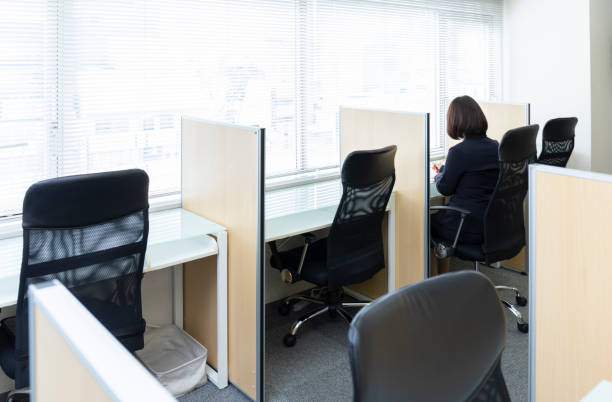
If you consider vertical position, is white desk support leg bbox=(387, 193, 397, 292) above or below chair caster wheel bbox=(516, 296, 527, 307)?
above

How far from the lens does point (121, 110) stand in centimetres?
281

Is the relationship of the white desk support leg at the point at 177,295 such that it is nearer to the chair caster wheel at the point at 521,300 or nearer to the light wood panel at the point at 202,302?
the light wood panel at the point at 202,302

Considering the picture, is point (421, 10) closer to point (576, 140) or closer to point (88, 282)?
point (576, 140)

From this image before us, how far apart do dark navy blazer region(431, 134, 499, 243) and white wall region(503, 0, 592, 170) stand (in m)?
1.98

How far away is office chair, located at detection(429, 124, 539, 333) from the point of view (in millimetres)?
2973

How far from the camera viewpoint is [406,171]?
3.23 metres

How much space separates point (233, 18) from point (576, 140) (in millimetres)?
3143

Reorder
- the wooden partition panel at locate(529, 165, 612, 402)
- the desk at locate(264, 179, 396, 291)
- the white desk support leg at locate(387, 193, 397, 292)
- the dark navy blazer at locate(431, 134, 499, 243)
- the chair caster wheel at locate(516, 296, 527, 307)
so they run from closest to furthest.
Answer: the wooden partition panel at locate(529, 165, 612, 402)
the desk at locate(264, 179, 396, 291)
the dark navy blazer at locate(431, 134, 499, 243)
the white desk support leg at locate(387, 193, 397, 292)
the chair caster wheel at locate(516, 296, 527, 307)

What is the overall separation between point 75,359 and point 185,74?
253 cm

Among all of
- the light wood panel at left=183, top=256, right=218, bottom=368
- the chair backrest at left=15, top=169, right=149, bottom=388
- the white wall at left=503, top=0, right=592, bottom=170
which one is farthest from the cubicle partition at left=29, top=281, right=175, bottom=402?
the white wall at left=503, top=0, right=592, bottom=170

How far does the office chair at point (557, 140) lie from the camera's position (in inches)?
151

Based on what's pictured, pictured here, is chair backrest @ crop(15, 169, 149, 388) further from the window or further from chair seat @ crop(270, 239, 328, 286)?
chair seat @ crop(270, 239, 328, 286)

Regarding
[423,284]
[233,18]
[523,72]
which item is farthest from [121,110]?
[523,72]

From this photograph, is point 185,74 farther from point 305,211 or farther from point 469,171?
point 469,171
